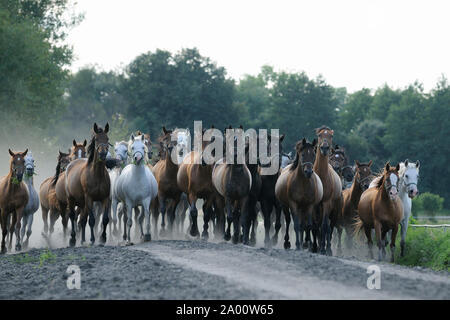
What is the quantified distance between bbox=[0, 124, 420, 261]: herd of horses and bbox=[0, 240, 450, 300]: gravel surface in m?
2.49

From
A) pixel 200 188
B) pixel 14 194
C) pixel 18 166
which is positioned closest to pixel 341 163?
pixel 200 188

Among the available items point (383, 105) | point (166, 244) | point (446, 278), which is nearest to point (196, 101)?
point (383, 105)

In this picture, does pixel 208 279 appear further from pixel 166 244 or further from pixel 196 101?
pixel 196 101

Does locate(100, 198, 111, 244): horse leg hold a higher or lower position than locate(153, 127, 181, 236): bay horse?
lower

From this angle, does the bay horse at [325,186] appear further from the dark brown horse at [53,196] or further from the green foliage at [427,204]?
the green foliage at [427,204]

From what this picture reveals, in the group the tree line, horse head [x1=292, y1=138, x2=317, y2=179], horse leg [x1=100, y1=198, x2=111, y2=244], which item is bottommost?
horse leg [x1=100, y1=198, x2=111, y2=244]

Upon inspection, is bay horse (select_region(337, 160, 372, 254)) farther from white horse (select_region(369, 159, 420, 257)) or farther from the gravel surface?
the gravel surface

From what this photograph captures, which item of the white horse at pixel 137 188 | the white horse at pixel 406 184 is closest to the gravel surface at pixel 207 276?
the white horse at pixel 137 188

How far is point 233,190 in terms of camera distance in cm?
1788

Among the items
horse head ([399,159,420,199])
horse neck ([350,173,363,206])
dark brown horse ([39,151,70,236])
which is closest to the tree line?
dark brown horse ([39,151,70,236])

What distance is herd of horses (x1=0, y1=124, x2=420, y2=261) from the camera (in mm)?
17281

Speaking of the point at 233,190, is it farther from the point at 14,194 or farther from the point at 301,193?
the point at 14,194

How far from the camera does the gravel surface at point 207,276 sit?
996 centimetres
